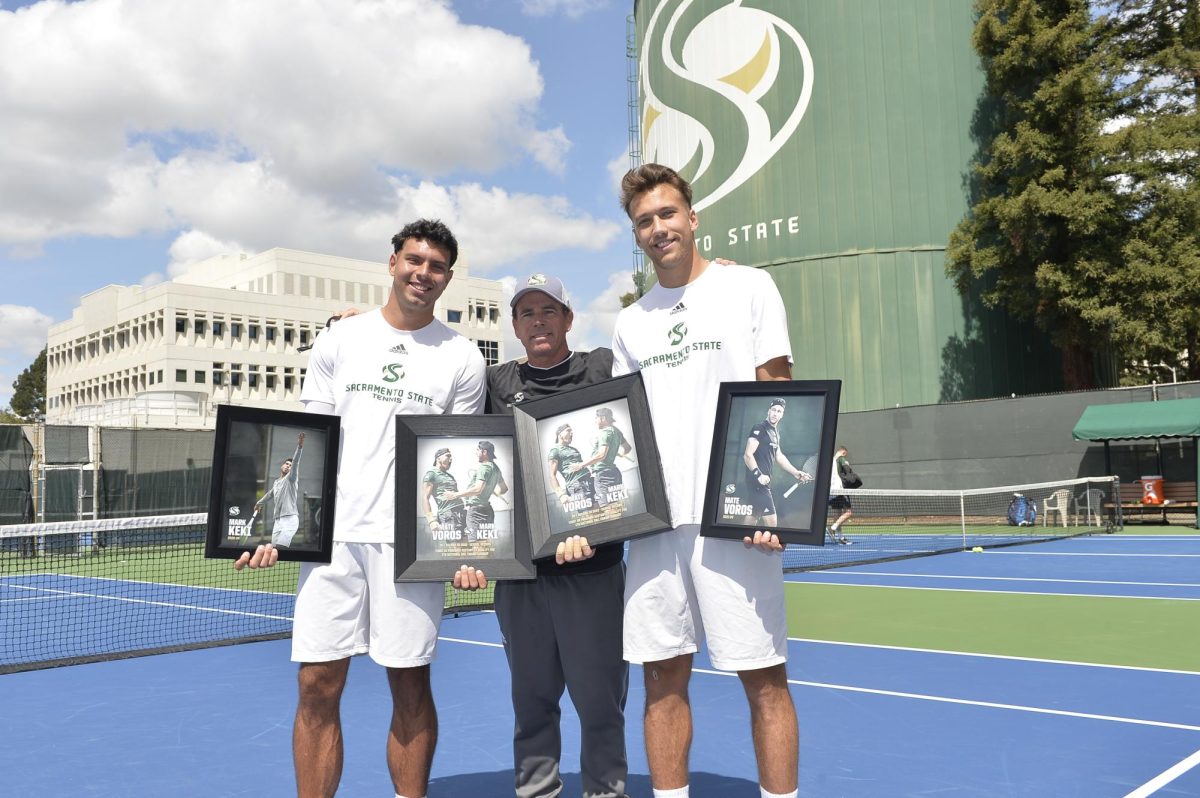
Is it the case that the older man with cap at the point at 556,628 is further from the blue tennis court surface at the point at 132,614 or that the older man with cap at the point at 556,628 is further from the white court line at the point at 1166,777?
the blue tennis court surface at the point at 132,614

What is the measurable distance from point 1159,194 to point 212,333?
57.3 meters

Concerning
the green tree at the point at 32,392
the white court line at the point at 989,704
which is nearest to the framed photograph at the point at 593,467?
the white court line at the point at 989,704

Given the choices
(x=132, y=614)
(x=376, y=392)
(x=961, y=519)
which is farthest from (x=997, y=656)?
(x=961, y=519)

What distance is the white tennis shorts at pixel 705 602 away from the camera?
309 centimetres

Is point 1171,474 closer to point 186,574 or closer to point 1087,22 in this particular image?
point 1087,22

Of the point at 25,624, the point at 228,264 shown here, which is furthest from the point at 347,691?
the point at 228,264

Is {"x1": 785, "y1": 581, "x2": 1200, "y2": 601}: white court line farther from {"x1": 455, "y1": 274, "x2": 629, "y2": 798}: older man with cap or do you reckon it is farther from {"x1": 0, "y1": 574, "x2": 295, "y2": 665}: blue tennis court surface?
{"x1": 455, "y1": 274, "x2": 629, "y2": 798}: older man with cap

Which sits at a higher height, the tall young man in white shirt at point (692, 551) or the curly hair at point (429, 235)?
the curly hair at point (429, 235)

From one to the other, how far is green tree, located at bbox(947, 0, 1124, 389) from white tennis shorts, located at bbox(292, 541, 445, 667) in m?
23.3

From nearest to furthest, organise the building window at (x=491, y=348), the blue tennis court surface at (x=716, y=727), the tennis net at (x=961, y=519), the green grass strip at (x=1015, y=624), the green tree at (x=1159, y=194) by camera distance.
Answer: the blue tennis court surface at (x=716, y=727), the green grass strip at (x=1015, y=624), the tennis net at (x=961, y=519), the green tree at (x=1159, y=194), the building window at (x=491, y=348)

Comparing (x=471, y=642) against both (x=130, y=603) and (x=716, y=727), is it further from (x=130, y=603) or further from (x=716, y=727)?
(x=130, y=603)

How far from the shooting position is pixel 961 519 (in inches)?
784

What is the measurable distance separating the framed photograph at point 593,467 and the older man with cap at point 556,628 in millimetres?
322

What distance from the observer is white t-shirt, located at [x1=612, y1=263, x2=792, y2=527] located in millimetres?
3211
